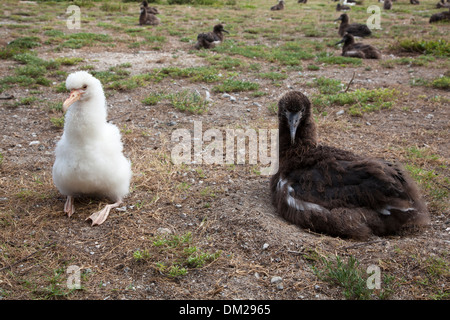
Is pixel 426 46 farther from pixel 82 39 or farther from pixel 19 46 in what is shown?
pixel 19 46

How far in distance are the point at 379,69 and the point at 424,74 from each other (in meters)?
1.21

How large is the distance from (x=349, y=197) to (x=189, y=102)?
4.67 m

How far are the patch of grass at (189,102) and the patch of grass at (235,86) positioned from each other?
796 millimetres

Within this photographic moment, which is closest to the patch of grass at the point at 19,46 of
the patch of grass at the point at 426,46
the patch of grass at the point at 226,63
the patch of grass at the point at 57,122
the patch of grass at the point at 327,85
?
the patch of grass at the point at 57,122

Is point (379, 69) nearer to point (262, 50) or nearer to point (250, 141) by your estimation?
point (262, 50)

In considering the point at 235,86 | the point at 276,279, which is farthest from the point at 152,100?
the point at 276,279

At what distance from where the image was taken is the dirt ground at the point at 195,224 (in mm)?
3504

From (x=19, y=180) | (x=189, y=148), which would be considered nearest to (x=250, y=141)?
(x=189, y=148)

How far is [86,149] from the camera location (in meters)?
4.27

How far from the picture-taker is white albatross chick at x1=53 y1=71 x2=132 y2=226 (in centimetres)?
425

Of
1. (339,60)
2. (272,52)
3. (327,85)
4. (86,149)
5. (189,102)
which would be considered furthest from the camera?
(272,52)

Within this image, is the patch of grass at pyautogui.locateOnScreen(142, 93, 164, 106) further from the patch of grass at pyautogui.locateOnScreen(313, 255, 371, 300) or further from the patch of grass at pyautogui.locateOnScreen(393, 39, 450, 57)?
the patch of grass at pyautogui.locateOnScreen(393, 39, 450, 57)

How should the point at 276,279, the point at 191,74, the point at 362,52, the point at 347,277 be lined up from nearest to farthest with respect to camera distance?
the point at 347,277
the point at 276,279
the point at 191,74
the point at 362,52

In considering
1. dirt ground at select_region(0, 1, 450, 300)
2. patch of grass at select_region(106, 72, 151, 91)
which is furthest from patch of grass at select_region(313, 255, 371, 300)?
patch of grass at select_region(106, 72, 151, 91)
